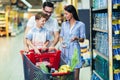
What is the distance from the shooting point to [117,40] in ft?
11.6

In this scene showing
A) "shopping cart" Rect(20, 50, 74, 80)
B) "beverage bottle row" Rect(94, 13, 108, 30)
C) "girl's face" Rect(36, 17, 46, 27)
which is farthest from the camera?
"girl's face" Rect(36, 17, 46, 27)

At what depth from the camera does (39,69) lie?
10.0 ft

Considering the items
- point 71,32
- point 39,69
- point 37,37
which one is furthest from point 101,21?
point 39,69

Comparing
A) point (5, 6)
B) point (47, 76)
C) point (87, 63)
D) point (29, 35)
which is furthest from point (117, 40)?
point (5, 6)

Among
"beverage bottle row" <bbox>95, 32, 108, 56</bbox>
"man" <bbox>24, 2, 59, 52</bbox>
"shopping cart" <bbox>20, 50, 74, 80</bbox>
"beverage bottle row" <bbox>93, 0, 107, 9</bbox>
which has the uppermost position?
"beverage bottle row" <bbox>93, 0, 107, 9</bbox>

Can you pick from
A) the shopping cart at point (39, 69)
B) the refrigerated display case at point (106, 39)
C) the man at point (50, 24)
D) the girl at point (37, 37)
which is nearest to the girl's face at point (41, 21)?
the girl at point (37, 37)

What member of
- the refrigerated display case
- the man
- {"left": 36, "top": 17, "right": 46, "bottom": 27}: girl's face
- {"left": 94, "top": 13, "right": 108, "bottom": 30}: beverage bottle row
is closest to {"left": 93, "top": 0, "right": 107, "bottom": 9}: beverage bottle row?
the refrigerated display case

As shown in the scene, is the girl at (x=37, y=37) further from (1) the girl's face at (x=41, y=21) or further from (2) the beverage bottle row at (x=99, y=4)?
(2) the beverage bottle row at (x=99, y=4)

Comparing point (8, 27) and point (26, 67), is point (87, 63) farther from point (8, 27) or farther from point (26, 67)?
point (8, 27)

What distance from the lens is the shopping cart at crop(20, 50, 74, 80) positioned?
285 cm

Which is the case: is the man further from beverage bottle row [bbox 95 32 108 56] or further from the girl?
beverage bottle row [bbox 95 32 108 56]

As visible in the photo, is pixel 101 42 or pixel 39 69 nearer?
pixel 39 69

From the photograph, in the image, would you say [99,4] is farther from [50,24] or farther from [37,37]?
[37,37]

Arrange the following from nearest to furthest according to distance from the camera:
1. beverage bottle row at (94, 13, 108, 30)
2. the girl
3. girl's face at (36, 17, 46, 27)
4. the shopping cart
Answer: the shopping cart, beverage bottle row at (94, 13, 108, 30), girl's face at (36, 17, 46, 27), the girl
